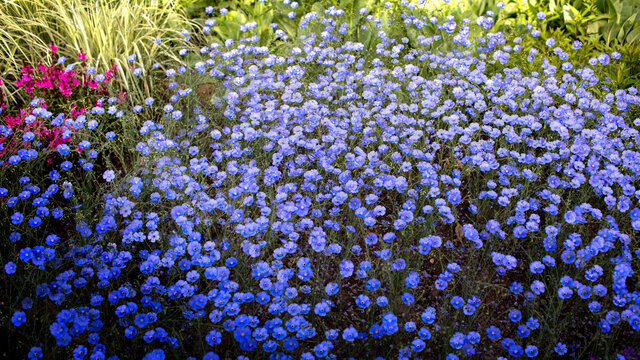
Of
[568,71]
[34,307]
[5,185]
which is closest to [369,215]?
[34,307]

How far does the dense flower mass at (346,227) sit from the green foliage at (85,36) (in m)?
0.30

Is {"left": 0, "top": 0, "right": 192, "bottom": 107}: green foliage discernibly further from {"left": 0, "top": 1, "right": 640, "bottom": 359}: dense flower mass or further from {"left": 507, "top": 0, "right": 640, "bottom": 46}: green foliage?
{"left": 507, "top": 0, "right": 640, "bottom": 46}: green foliage

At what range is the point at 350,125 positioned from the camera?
134 inches

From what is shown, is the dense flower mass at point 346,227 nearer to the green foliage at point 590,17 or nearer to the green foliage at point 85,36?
Result: the green foliage at point 85,36

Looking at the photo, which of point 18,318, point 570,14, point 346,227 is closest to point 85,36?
point 18,318

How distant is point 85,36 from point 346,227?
2458 mm

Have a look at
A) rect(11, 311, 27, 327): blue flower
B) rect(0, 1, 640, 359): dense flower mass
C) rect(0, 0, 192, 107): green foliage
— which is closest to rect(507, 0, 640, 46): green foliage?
rect(0, 1, 640, 359): dense flower mass

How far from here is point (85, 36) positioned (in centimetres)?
362

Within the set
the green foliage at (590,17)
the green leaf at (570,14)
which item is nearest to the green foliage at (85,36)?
the green foliage at (590,17)

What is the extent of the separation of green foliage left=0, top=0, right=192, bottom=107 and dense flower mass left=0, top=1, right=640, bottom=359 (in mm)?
303

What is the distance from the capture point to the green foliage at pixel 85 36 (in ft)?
11.8

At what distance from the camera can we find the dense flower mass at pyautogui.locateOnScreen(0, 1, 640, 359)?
2.18 m

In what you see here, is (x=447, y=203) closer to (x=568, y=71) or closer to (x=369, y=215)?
(x=369, y=215)

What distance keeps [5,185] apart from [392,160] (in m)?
2.25
